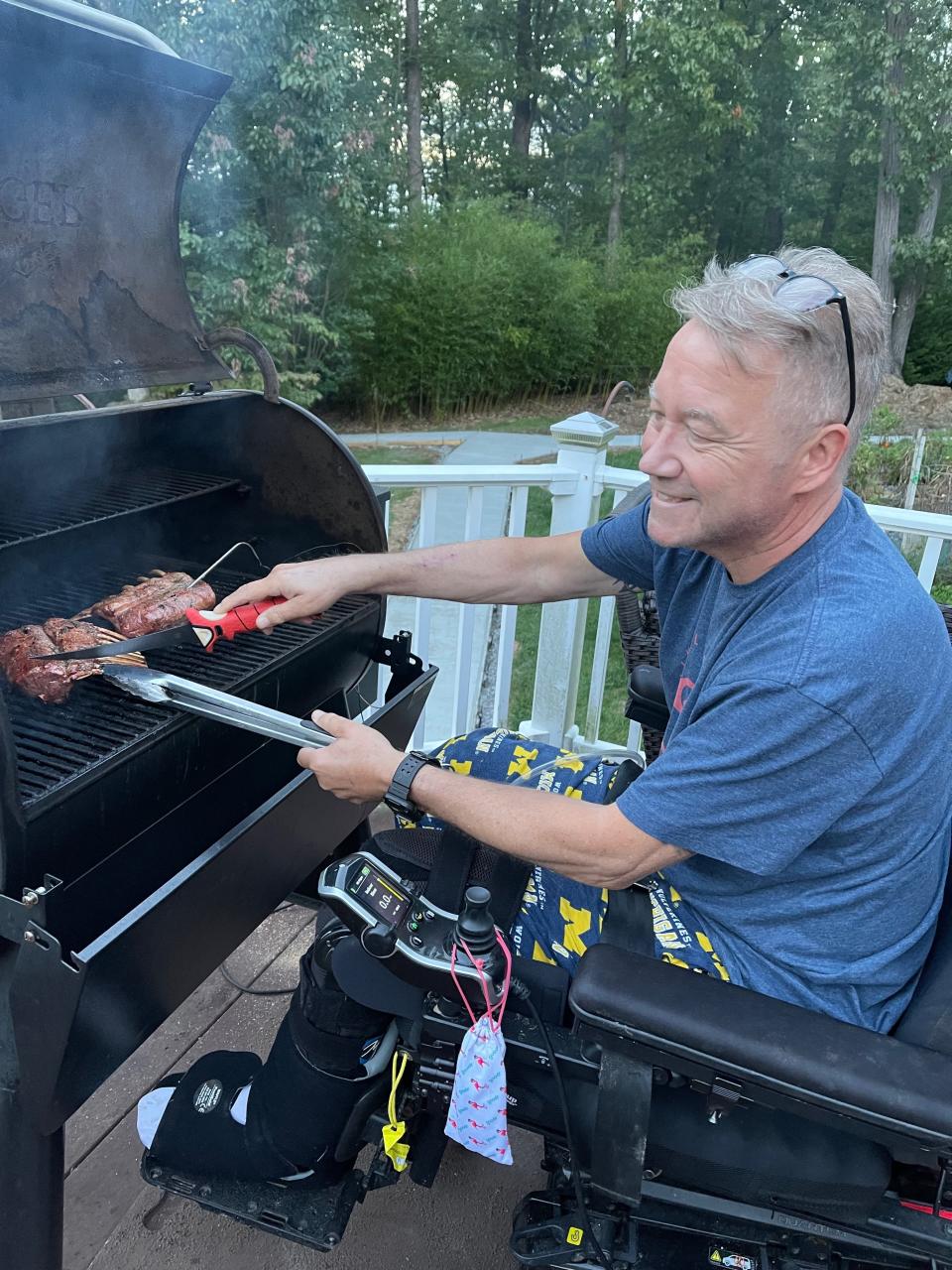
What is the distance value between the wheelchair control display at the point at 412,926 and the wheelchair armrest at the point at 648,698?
0.79m

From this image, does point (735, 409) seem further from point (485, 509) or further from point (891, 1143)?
point (485, 509)

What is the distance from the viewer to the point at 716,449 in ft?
4.22

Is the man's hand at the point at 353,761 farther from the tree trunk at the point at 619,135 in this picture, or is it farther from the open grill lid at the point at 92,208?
the tree trunk at the point at 619,135

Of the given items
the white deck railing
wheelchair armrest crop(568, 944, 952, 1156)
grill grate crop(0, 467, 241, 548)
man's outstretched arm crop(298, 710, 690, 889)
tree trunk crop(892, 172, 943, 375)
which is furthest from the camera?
tree trunk crop(892, 172, 943, 375)

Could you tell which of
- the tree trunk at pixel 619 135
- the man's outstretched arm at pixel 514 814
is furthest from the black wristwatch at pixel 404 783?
the tree trunk at pixel 619 135

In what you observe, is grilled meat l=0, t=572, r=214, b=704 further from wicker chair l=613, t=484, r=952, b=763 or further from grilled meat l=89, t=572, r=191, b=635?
wicker chair l=613, t=484, r=952, b=763

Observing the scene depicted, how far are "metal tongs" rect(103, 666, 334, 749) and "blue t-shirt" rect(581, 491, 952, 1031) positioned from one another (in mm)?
582

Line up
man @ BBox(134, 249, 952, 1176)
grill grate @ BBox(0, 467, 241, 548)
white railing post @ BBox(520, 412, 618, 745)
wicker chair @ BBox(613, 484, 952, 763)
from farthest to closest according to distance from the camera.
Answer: white railing post @ BBox(520, 412, 618, 745) < wicker chair @ BBox(613, 484, 952, 763) < grill grate @ BBox(0, 467, 241, 548) < man @ BBox(134, 249, 952, 1176)

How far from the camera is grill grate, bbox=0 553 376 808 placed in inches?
57.9

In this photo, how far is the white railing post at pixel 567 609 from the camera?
326 centimetres

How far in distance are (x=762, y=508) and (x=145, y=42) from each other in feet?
5.04

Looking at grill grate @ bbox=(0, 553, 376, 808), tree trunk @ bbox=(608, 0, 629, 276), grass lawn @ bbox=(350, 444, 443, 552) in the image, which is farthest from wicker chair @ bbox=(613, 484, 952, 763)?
tree trunk @ bbox=(608, 0, 629, 276)

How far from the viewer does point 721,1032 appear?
3.78 feet

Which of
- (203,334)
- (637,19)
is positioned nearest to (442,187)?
(637,19)
